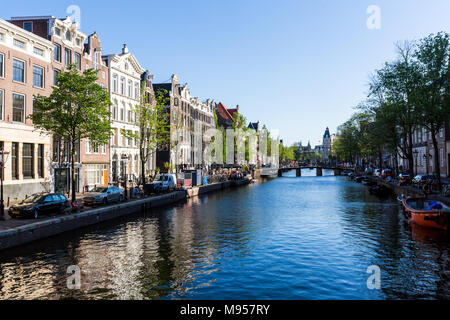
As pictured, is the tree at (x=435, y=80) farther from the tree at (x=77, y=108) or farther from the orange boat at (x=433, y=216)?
the tree at (x=77, y=108)

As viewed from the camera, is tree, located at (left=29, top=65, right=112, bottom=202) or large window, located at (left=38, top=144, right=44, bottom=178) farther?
large window, located at (left=38, top=144, right=44, bottom=178)

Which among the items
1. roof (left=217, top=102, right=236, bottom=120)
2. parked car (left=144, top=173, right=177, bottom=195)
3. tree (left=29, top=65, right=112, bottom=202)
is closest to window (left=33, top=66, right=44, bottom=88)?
tree (left=29, top=65, right=112, bottom=202)

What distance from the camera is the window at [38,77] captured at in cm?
3697

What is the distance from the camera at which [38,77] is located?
123 ft

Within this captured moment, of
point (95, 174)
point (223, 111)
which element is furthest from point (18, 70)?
point (223, 111)

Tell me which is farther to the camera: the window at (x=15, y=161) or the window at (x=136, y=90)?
the window at (x=136, y=90)

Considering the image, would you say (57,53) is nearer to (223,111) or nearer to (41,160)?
(41,160)

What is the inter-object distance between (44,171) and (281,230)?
26.1 metres

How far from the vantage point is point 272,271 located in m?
16.4

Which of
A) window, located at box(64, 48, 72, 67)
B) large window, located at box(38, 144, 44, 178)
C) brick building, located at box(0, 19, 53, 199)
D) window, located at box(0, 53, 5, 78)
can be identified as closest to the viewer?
window, located at box(0, 53, 5, 78)

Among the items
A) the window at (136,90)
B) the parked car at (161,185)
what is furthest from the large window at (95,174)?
the window at (136,90)

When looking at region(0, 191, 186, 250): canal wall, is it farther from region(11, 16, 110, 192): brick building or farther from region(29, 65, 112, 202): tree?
region(11, 16, 110, 192): brick building

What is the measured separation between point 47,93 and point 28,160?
24.3 feet

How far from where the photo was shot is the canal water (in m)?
13.9
